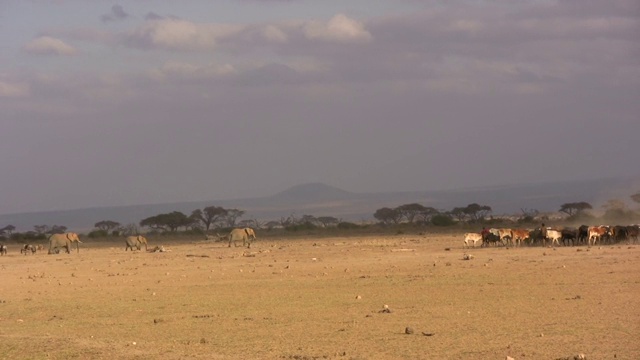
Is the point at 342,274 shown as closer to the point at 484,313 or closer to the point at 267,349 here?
the point at 484,313

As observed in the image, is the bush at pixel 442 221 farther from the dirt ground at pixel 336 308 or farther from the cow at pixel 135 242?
the dirt ground at pixel 336 308

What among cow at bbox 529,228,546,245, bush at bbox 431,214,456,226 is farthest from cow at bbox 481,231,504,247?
bush at bbox 431,214,456,226

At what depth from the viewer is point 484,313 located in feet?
50.9

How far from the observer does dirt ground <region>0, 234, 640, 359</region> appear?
497 inches

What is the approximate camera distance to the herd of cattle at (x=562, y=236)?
33562mm

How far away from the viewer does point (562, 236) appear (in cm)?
3366

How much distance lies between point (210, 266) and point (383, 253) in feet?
22.5

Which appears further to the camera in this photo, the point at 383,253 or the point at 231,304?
the point at 383,253

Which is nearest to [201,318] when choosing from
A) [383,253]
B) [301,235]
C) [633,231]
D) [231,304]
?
[231,304]

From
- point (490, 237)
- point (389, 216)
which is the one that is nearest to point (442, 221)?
point (389, 216)

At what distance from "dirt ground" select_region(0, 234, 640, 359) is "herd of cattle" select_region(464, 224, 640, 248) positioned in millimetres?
3374

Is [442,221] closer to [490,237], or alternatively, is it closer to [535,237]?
[535,237]

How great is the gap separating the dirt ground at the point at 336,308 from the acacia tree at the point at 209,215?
147 ft

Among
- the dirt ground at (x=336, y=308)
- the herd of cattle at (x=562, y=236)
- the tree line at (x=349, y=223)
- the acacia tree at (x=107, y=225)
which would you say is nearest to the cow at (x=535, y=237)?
the herd of cattle at (x=562, y=236)
